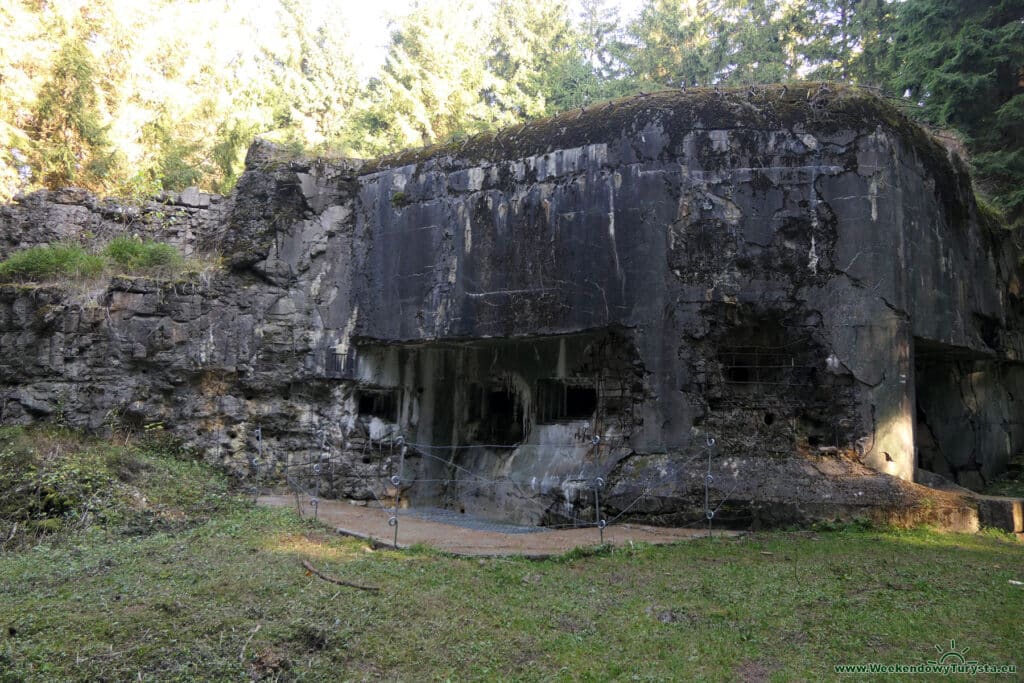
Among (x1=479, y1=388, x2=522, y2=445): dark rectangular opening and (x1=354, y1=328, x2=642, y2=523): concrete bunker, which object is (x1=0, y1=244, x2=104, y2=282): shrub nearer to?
(x1=354, y1=328, x2=642, y2=523): concrete bunker

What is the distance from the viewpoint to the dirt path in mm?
7578

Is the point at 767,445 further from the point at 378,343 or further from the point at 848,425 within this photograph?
the point at 378,343

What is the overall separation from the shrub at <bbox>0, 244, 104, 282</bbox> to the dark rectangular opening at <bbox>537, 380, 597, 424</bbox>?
666 cm

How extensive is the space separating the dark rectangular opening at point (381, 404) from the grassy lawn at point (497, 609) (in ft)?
13.6

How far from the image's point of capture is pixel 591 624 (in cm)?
549

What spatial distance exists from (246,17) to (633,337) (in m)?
19.0

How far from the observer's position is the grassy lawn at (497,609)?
4773 mm

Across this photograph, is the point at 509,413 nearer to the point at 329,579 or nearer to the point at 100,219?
the point at 329,579

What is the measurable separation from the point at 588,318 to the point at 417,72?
1720 cm

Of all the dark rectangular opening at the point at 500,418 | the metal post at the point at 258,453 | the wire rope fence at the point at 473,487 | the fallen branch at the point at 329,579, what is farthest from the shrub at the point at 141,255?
the fallen branch at the point at 329,579

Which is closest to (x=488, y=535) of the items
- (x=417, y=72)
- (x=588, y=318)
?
(x=588, y=318)

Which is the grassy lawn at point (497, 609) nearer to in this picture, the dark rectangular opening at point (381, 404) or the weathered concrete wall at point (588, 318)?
the weathered concrete wall at point (588, 318)

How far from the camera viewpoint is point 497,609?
18.9ft

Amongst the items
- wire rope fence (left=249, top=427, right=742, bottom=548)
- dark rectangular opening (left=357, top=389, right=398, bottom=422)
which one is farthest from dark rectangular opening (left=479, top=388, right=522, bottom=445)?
dark rectangular opening (left=357, top=389, right=398, bottom=422)
